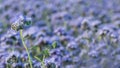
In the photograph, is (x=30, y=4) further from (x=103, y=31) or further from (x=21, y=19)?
(x=21, y=19)

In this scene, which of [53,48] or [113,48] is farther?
[113,48]

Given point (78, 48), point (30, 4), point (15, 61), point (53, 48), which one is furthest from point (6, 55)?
→ point (30, 4)

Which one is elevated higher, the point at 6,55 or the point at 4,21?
the point at 4,21

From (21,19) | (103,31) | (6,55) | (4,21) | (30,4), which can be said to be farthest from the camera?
(30,4)

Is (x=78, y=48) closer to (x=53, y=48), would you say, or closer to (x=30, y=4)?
(x=53, y=48)

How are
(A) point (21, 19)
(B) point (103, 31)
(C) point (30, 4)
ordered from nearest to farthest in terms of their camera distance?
(A) point (21, 19)
(B) point (103, 31)
(C) point (30, 4)

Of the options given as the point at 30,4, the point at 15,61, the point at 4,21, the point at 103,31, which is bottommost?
the point at 15,61
